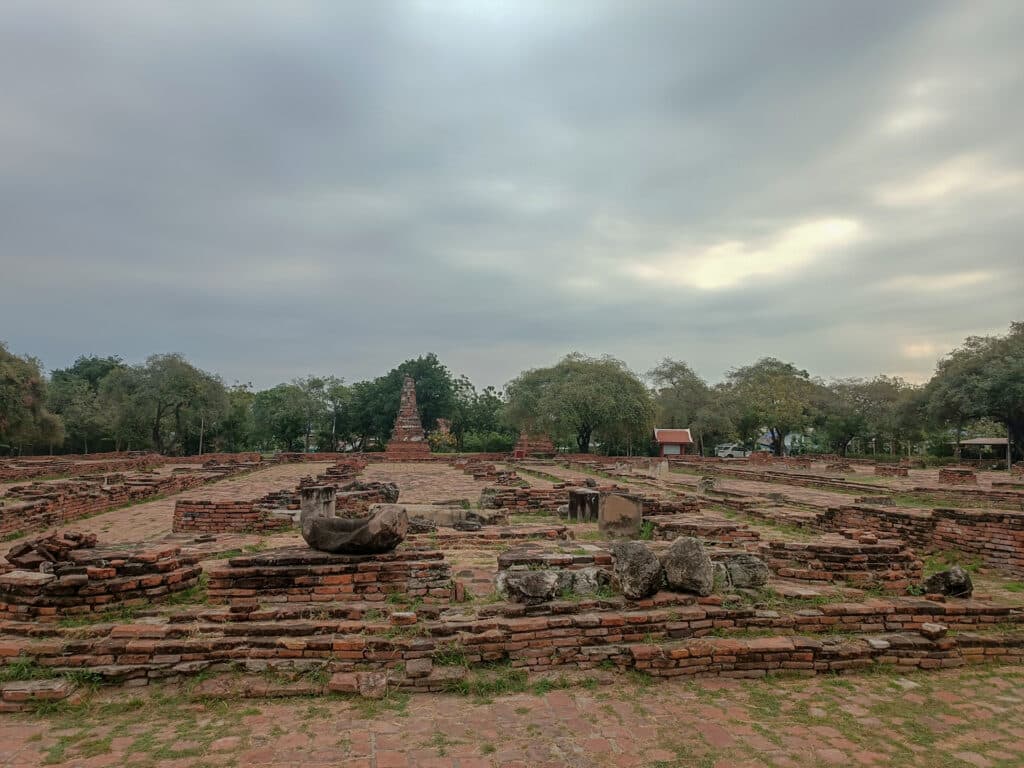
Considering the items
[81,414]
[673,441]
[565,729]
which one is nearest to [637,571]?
[565,729]

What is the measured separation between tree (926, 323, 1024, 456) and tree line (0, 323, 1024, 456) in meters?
0.06

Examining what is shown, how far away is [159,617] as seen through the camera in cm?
458

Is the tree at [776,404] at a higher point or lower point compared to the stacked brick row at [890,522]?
higher

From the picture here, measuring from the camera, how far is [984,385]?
2591 centimetres

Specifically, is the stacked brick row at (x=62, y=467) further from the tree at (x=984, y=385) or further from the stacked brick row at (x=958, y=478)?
the tree at (x=984, y=385)

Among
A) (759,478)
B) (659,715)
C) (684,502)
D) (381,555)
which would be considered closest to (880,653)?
(659,715)

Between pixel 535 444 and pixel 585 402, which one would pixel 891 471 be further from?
pixel 535 444

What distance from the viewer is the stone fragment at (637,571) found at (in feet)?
15.8

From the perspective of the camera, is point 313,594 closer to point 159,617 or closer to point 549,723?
point 159,617

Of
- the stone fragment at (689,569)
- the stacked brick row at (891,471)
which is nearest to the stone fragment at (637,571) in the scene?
the stone fragment at (689,569)

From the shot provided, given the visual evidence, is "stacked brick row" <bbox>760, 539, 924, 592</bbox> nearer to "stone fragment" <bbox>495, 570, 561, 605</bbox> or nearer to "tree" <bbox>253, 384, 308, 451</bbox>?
"stone fragment" <bbox>495, 570, 561, 605</bbox>

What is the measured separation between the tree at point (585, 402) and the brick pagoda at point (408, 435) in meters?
6.26

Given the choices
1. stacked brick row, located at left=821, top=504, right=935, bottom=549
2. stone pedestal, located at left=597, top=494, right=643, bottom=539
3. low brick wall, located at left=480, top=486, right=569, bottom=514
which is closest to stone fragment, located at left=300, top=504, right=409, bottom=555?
stone pedestal, located at left=597, top=494, right=643, bottom=539

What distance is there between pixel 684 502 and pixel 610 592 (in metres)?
6.36
